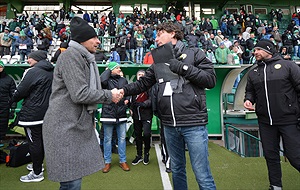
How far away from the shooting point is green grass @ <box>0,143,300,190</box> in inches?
138

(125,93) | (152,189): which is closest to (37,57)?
(125,93)

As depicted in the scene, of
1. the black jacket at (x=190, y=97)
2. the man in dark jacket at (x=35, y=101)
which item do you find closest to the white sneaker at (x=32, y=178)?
the man in dark jacket at (x=35, y=101)

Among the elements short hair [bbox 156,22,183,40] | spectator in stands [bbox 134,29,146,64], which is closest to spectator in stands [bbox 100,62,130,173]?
short hair [bbox 156,22,183,40]

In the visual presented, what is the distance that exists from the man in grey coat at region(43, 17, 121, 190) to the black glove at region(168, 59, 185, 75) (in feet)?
2.10

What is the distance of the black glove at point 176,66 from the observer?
208cm

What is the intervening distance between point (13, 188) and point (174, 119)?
113 inches

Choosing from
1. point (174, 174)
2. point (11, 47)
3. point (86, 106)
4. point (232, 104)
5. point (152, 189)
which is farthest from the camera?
point (11, 47)

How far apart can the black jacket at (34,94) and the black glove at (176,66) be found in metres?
2.22

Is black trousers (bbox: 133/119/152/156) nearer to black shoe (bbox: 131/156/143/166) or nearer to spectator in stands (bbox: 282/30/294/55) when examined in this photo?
black shoe (bbox: 131/156/143/166)

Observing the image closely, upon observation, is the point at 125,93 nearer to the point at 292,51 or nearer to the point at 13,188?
the point at 13,188

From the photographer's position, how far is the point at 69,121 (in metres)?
1.82

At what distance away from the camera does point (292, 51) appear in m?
14.8

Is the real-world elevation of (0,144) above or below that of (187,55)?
below

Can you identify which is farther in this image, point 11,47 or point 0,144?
point 11,47
